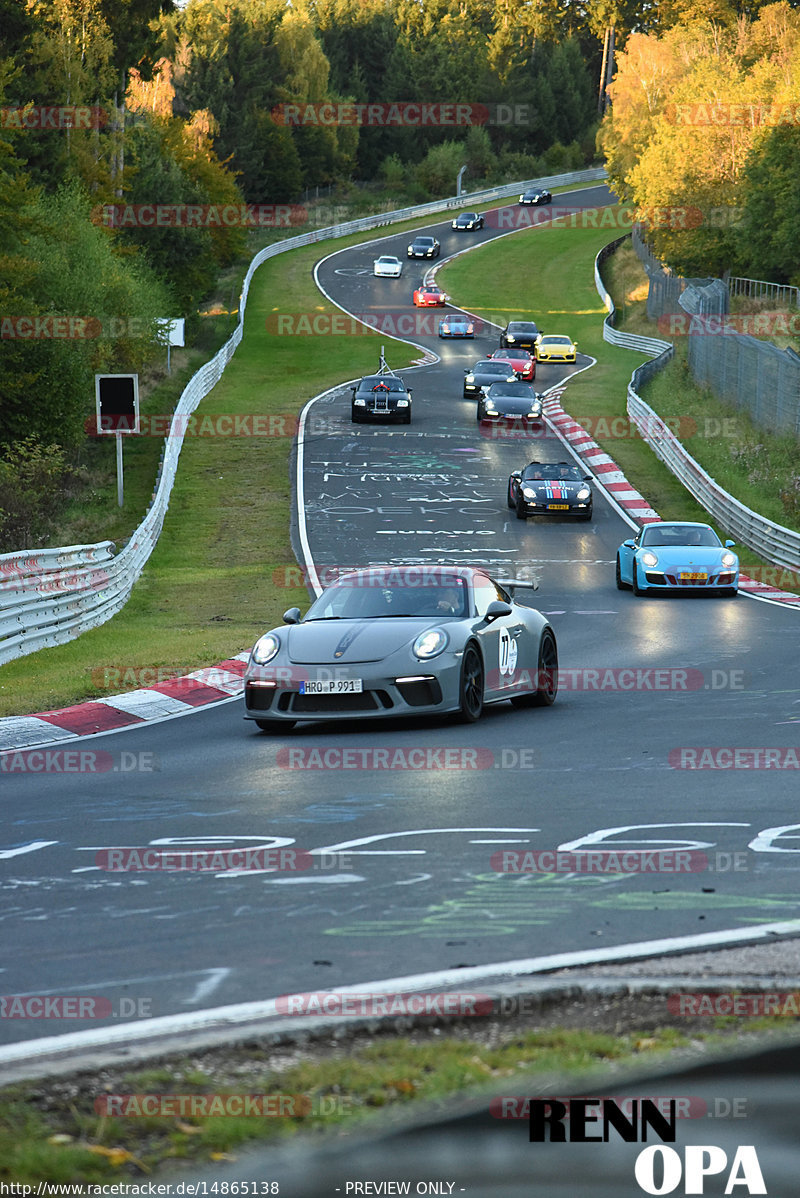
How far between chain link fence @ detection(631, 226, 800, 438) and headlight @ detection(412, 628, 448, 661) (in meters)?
25.2

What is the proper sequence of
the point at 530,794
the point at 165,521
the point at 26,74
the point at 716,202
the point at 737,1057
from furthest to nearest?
1. the point at 716,202
2. the point at 26,74
3. the point at 165,521
4. the point at 530,794
5. the point at 737,1057

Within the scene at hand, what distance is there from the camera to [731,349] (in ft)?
152

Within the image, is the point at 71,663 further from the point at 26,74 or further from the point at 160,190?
the point at 160,190

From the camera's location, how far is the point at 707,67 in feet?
271

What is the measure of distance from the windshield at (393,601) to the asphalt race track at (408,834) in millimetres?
1037

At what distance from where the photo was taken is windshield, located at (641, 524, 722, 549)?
2708 centimetres

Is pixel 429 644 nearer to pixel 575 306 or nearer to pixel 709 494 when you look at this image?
pixel 709 494

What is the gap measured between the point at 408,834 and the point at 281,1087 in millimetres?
4526

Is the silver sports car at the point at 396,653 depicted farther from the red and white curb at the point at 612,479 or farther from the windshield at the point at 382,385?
the windshield at the point at 382,385

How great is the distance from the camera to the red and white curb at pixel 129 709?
13398mm

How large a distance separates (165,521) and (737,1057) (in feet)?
108

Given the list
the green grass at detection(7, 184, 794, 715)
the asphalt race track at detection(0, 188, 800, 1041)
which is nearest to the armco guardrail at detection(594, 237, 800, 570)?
the green grass at detection(7, 184, 794, 715)

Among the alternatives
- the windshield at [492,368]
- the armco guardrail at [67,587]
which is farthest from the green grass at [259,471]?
the windshield at [492,368]

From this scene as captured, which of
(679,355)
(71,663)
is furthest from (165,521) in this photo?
(679,355)
